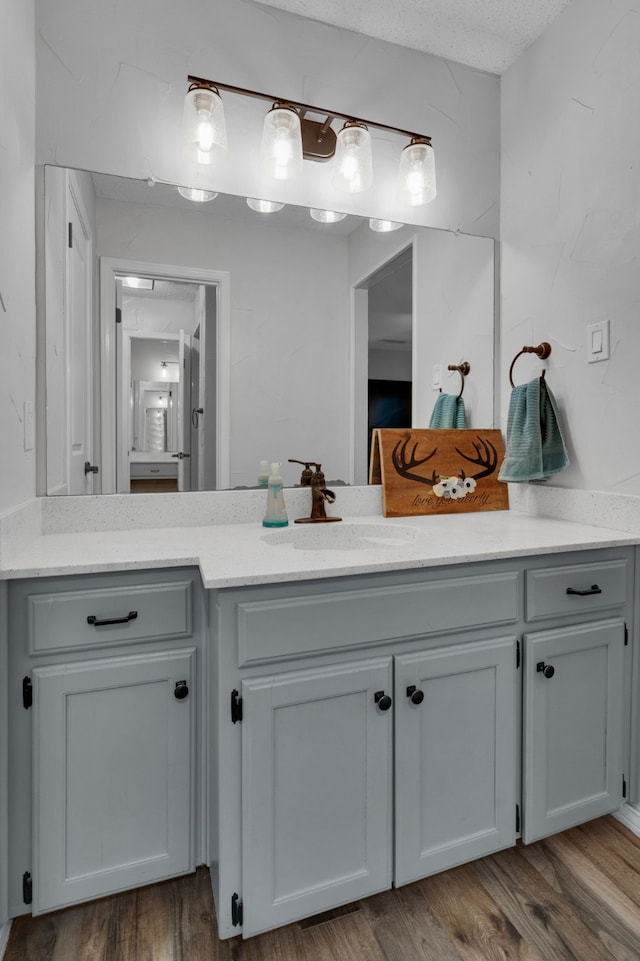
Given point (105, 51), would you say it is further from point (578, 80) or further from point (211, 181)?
point (578, 80)

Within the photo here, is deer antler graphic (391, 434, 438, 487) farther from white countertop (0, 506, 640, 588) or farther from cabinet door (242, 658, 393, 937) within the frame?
cabinet door (242, 658, 393, 937)

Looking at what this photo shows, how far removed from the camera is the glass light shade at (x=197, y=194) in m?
1.67

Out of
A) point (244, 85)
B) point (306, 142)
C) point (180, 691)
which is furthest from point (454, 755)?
point (244, 85)

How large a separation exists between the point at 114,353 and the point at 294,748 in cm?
124

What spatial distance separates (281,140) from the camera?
1.69m

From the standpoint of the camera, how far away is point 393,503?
1.88m

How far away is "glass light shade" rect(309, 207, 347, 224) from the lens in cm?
183

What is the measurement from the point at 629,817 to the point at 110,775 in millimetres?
1449

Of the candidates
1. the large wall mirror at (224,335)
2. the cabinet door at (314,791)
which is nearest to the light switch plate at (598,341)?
the large wall mirror at (224,335)

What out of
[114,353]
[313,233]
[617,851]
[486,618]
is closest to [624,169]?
[313,233]

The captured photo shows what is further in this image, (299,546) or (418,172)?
(418,172)

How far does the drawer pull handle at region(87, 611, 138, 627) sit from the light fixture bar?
1.50 meters

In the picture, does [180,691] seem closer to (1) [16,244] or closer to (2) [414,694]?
(2) [414,694]

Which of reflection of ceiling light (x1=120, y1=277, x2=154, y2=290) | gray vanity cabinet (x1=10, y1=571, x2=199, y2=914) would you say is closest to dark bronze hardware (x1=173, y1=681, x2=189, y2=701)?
gray vanity cabinet (x1=10, y1=571, x2=199, y2=914)
